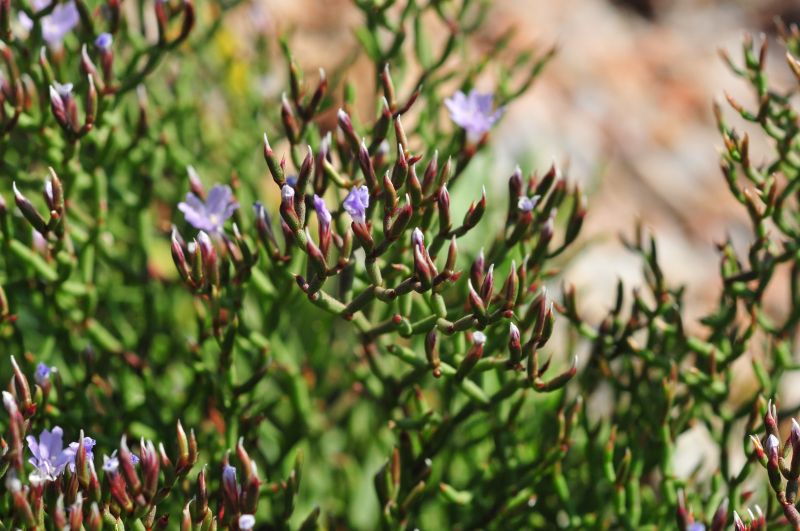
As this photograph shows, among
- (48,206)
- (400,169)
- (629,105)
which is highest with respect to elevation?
(400,169)

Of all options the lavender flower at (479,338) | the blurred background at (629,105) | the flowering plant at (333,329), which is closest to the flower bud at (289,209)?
the flowering plant at (333,329)

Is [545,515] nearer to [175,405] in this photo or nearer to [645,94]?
[175,405]

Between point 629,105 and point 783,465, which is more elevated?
point 783,465

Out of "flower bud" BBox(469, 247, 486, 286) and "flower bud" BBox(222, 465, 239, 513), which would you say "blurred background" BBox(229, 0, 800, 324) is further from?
"flower bud" BBox(222, 465, 239, 513)

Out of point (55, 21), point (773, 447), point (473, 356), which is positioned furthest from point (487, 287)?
point (55, 21)

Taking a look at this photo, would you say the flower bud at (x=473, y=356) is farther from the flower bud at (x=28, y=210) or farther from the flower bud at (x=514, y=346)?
the flower bud at (x=28, y=210)

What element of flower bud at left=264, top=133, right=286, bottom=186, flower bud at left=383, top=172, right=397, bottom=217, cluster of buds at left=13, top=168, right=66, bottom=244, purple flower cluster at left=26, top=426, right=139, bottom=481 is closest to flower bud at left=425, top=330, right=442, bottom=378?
flower bud at left=383, top=172, right=397, bottom=217

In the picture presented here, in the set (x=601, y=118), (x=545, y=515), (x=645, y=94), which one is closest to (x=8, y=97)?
(x=545, y=515)

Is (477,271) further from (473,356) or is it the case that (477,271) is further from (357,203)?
(357,203)
